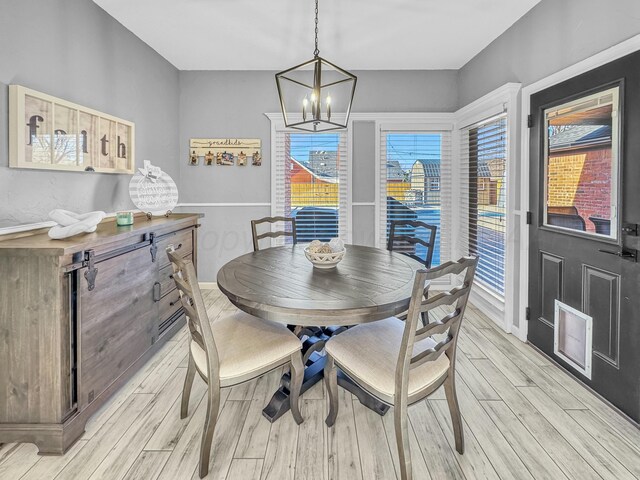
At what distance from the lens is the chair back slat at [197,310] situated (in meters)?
1.50

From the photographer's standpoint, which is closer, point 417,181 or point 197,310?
point 197,310

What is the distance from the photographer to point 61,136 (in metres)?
2.31

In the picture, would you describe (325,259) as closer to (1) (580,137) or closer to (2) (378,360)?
(2) (378,360)

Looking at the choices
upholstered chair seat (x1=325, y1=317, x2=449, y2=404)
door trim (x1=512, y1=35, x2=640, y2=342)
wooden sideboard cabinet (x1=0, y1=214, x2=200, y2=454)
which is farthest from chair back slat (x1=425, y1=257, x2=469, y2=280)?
door trim (x1=512, y1=35, x2=640, y2=342)

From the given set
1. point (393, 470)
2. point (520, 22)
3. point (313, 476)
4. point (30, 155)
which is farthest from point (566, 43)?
point (30, 155)

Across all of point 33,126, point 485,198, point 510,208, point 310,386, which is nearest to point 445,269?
point 310,386

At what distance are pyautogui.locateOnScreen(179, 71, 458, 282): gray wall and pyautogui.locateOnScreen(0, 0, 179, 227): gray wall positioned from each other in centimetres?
47

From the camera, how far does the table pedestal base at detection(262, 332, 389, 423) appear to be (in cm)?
197

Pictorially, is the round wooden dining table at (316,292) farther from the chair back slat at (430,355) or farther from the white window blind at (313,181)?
the white window blind at (313,181)

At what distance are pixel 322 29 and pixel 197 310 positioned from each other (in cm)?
274

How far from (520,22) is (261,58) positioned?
2.43m

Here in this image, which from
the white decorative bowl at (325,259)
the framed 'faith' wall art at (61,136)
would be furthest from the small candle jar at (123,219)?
the white decorative bowl at (325,259)

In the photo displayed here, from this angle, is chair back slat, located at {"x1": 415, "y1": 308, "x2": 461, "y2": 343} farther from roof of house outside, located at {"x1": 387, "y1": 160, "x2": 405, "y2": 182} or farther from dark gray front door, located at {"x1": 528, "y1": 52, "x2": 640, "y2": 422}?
roof of house outside, located at {"x1": 387, "y1": 160, "x2": 405, "y2": 182}

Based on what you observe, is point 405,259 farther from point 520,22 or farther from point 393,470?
point 520,22
